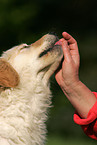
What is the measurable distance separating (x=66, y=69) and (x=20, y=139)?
3.74 ft

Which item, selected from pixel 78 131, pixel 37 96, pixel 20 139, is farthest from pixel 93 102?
pixel 78 131

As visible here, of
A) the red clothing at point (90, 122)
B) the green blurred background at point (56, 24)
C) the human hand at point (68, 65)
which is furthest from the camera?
the green blurred background at point (56, 24)

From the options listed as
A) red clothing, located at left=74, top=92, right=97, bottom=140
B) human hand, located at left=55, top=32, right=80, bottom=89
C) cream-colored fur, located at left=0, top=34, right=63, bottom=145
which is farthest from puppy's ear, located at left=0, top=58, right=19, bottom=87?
red clothing, located at left=74, top=92, right=97, bottom=140

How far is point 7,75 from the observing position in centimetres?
321

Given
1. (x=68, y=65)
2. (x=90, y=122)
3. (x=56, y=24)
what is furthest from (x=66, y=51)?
(x=56, y=24)

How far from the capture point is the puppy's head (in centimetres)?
342

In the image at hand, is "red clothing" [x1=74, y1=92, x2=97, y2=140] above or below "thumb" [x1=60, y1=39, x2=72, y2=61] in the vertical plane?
→ below

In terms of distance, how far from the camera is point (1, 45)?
13.4 meters

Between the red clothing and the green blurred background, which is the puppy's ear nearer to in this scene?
the red clothing

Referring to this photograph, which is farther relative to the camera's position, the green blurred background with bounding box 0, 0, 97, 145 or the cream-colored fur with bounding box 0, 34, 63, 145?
the green blurred background with bounding box 0, 0, 97, 145

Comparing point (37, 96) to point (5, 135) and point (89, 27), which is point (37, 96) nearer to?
point (5, 135)

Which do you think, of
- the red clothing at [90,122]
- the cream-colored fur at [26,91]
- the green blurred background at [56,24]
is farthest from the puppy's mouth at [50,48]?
the green blurred background at [56,24]

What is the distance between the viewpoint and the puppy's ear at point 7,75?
3189mm

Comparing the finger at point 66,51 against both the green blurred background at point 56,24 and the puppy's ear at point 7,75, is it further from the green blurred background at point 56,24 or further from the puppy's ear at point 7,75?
the green blurred background at point 56,24
